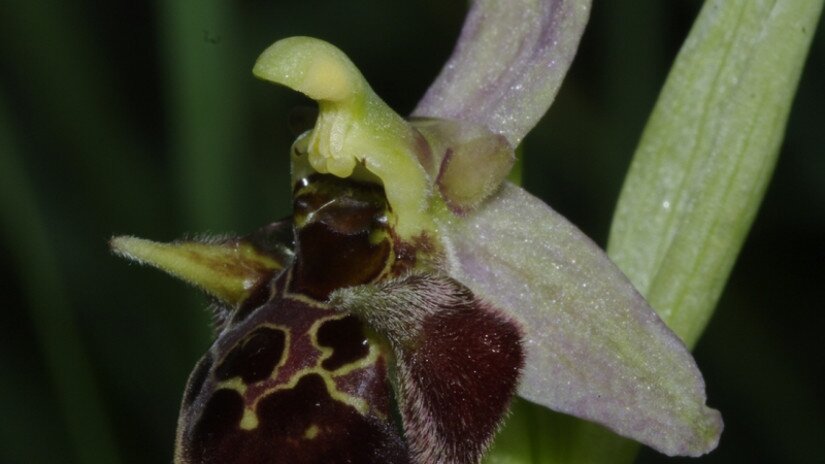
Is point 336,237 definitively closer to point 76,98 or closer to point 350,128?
point 350,128

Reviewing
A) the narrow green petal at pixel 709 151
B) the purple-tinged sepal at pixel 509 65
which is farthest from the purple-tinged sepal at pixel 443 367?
the narrow green petal at pixel 709 151

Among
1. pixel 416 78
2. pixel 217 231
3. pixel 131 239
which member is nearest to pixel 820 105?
pixel 416 78

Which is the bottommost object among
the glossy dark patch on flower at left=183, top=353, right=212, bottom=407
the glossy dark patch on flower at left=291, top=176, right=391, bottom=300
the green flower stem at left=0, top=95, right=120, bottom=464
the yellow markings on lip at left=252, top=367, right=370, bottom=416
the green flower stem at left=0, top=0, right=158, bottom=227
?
the green flower stem at left=0, top=95, right=120, bottom=464

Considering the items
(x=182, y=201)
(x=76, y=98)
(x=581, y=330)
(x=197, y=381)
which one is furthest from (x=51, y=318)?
(x=581, y=330)

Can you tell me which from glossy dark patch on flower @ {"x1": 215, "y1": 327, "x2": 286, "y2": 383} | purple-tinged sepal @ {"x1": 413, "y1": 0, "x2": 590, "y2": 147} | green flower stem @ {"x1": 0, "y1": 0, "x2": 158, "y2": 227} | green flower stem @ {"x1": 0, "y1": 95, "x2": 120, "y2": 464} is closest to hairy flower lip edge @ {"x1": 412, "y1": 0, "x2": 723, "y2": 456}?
purple-tinged sepal @ {"x1": 413, "y1": 0, "x2": 590, "y2": 147}

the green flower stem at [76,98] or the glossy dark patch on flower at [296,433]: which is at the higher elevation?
the glossy dark patch on flower at [296,433]

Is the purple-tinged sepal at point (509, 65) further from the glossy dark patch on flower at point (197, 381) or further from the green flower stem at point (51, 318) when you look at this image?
the green flower stem at point (51, 318)

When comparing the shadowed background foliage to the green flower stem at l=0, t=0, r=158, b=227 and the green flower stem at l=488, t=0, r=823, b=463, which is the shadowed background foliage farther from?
the green flower stem at l=488, t=0, r=823, b=463

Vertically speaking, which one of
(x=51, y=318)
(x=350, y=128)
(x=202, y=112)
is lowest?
(x=51, y=318)
